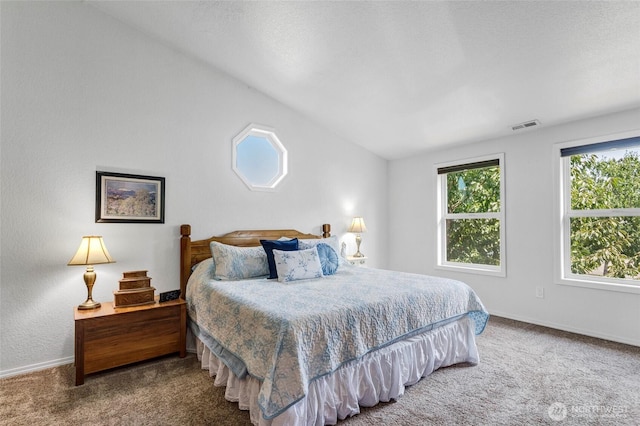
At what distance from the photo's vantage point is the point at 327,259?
125 inches

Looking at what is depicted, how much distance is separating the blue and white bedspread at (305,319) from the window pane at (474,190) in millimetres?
1861

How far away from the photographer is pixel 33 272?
251 cm

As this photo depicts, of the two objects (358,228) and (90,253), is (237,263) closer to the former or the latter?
(90,253)

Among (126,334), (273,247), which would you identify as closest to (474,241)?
(273,247)

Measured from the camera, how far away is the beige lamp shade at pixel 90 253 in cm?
242

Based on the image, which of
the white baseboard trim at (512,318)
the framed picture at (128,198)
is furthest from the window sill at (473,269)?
the framed picture at (128,198)

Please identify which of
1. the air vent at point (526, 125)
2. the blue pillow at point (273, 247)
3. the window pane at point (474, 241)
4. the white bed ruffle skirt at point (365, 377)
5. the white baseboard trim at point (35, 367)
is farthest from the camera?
the window pane at point (474, 241)

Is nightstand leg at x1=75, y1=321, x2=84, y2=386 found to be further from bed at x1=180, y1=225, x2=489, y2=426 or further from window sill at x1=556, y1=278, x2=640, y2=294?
window sill at x1=556, y1=278, x2=640, y2=294

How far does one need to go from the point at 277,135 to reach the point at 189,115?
3.41 feet

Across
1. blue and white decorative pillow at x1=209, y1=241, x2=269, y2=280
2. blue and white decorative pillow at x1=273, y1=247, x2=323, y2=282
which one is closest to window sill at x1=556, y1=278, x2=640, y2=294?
blue and white decorative pillow at x1=273, y1=247, x2=323, y2=282

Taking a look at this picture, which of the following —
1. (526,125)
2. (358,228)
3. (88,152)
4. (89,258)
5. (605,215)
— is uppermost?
(526,125)

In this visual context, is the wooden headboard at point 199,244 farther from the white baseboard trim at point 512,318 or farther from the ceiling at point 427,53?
the ceiling at point 427,53

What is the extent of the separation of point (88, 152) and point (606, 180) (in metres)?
4.90

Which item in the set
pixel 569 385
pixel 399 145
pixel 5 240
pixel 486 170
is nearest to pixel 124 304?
pixel 5 240
